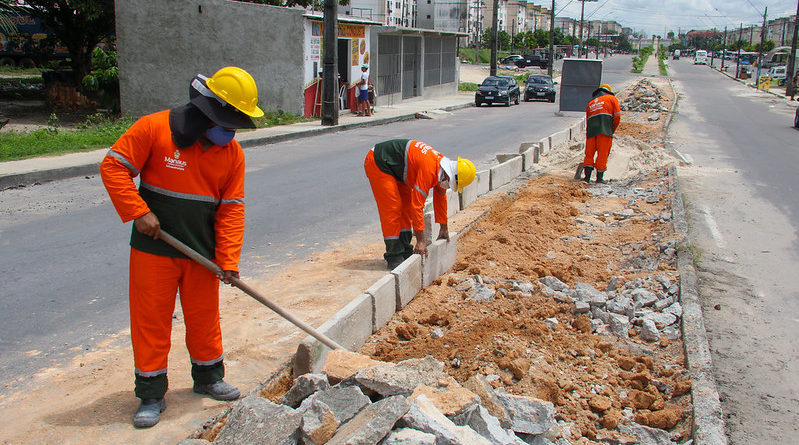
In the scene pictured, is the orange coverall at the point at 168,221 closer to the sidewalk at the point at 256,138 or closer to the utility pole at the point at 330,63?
the sidewalk at the point at 256,138

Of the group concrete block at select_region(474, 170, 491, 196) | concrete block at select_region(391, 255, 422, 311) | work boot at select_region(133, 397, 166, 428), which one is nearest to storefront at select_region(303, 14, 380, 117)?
concrete block at select_region(474, 170, 491, 196)

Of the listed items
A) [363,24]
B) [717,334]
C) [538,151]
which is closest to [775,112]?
[363,24]

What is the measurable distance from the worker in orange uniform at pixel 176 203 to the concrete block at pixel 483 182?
7.50 m

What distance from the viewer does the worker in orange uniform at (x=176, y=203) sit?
11.6 ft

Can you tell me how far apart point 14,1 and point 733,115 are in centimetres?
2721

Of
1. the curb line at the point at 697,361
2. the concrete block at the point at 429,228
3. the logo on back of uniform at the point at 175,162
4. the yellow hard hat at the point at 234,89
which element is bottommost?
the curb line at the point at 697,361

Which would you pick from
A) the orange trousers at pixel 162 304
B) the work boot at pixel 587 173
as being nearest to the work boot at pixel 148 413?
the orange trousers at pixel 162 304

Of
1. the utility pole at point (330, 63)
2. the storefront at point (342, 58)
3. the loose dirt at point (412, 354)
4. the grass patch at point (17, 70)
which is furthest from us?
the grass patch at point (17, 70)

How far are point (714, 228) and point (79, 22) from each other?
20.8 meters

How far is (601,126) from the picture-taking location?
1239cm

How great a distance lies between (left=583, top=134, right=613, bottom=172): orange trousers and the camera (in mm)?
12414

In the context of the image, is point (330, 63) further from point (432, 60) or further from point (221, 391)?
point (221, 391)

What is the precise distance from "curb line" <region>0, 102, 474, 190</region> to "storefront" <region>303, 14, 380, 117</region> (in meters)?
1.80

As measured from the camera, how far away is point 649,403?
4.53 m
